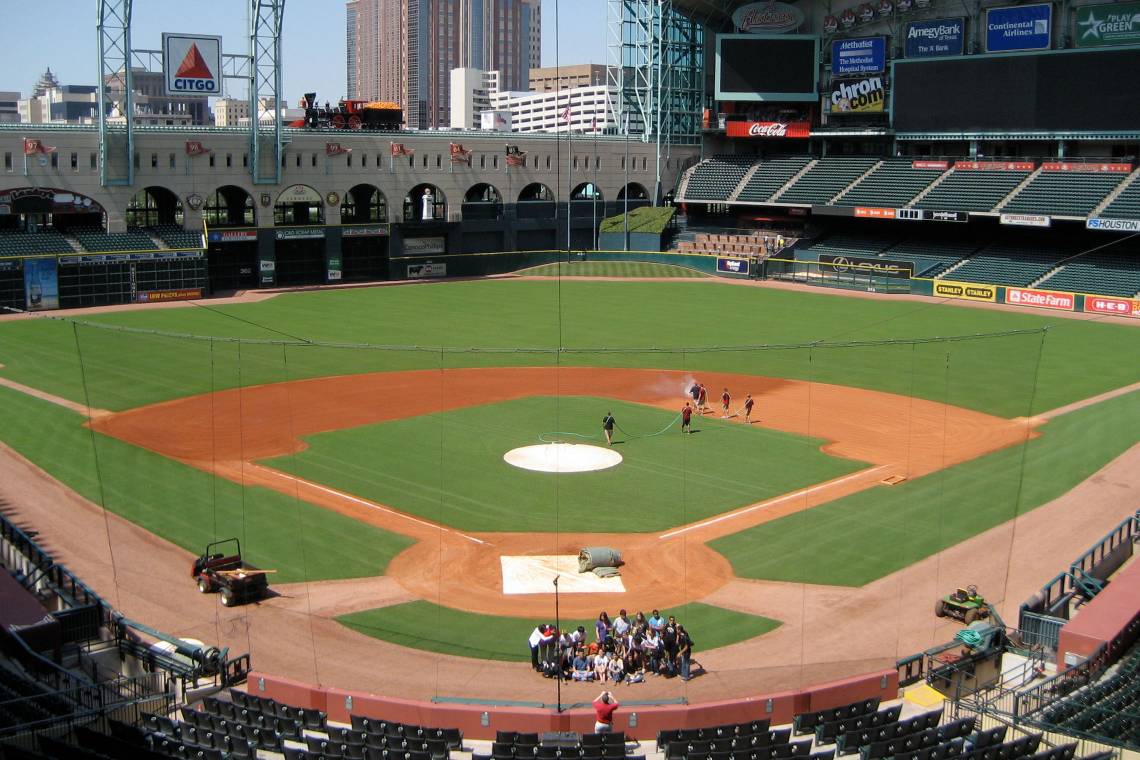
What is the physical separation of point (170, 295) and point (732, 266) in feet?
122

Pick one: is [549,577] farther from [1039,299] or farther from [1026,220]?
[1026,220]

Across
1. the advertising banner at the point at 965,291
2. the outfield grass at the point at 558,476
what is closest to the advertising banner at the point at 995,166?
the advertising banner at the point at 965,291

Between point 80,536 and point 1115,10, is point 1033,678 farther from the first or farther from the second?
point 1115,10

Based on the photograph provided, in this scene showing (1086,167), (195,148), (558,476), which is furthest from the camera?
(195,148)

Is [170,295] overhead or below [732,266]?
below

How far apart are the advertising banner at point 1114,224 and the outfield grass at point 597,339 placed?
7.23 metres

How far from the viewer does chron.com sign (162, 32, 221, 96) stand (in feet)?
224

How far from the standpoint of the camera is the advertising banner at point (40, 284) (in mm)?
61250

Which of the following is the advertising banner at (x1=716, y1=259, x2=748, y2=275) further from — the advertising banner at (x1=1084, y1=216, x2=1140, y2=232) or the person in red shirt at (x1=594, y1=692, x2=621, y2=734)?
the person in red shirt at (x1=594, y1=692, x2=621, y2=734)

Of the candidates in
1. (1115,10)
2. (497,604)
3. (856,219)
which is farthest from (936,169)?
(497,604)

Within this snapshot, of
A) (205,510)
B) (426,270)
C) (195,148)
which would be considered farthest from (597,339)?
(195,148)

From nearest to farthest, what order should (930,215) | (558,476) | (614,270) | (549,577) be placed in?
(549,577)
(558,476)
(930,215)
(614,270)

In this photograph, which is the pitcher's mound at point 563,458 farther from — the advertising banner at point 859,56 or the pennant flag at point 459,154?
the advertising banner at point 859,56

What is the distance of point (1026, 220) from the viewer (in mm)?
67500
